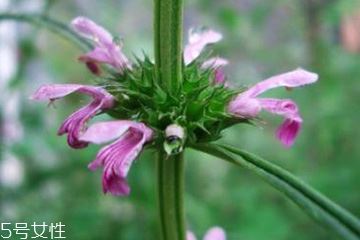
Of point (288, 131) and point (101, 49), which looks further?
point (101, 49)

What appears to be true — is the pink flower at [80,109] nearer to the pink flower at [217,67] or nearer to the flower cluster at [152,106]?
the flower cluster at [152,106]

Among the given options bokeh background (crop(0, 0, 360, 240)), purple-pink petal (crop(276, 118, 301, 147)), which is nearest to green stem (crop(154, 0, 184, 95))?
purple-pink petal (crop(276, 118, 301, 147))

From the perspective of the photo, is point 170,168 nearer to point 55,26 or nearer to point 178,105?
point 178,105

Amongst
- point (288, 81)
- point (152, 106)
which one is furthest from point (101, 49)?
point (288, 81)

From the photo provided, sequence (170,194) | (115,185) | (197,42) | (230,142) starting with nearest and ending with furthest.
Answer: (115,185) → (170,194) → (197,42) → (230,142)

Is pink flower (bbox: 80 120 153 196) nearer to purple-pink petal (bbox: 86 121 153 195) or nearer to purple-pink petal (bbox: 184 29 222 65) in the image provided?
purple-pink petal (bbox: 86 121 153 195)

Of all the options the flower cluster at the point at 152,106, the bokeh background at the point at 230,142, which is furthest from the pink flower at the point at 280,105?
the bokeh background at the point at 230,142

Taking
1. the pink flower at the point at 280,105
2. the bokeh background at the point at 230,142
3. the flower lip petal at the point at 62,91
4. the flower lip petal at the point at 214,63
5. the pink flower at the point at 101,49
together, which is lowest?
the pink flower at the point at 280,105
